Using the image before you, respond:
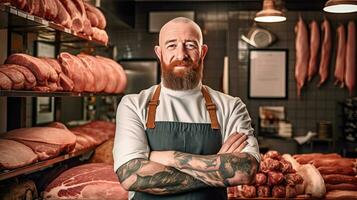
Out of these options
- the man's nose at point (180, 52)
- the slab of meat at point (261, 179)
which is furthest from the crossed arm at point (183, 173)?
the slab of meat at point (261, 179)

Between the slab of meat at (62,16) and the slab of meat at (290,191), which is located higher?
the slab of meat at (62,16)

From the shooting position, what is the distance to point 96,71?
12.3ft

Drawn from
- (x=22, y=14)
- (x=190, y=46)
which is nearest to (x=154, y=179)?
(x=190, y=46)

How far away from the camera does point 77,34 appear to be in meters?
3.37

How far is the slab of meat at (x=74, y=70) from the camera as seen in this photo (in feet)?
10.7

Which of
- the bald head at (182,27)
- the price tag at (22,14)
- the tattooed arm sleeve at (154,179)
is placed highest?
the price tag at (22,14)

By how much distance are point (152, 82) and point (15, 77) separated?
13.6 ft

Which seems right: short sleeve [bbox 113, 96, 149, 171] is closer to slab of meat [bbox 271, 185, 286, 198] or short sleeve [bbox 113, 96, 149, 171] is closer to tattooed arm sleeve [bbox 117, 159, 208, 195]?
tattooed arm sleeve [bbox 117, 159, 208, 195]

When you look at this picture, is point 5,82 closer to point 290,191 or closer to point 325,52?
point 290,191

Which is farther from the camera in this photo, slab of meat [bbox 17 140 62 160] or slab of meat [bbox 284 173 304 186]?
slab of meat [bbox 284 173 304 186]

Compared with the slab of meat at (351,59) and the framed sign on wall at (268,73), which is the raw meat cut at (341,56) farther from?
the framed sign on wall at (268,73)

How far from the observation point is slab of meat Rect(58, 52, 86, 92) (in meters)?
3.25

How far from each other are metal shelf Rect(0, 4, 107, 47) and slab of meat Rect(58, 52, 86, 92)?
18 cm

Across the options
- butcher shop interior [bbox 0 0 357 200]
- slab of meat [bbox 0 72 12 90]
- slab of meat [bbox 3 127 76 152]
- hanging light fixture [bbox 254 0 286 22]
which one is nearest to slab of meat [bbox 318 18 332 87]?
butcher shop interior [bbox 0 0 357 200]
